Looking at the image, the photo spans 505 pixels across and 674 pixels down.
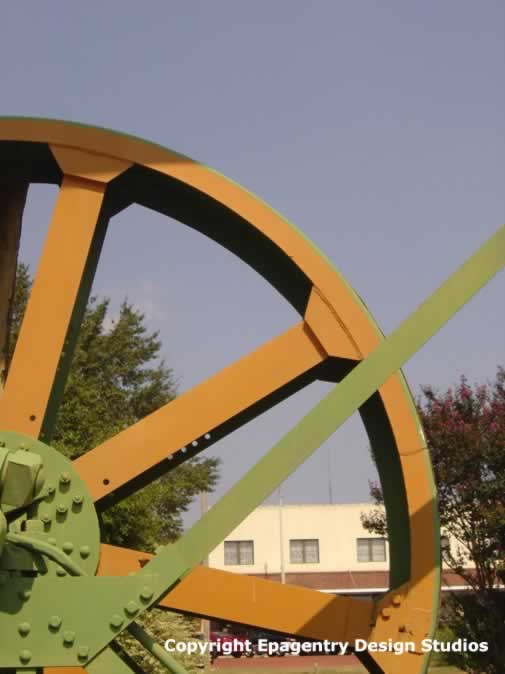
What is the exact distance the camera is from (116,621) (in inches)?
169

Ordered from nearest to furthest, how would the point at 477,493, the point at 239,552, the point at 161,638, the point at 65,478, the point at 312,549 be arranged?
the point at 65,478
the point at 161,638
the point at 477,493
the point at 239,552
the point at 312,549

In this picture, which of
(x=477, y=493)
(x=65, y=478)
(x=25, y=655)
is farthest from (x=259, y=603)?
(x=477, y=493)

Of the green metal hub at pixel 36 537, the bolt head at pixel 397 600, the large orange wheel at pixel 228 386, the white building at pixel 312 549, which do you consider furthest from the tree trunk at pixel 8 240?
the white building at pixel 312 549

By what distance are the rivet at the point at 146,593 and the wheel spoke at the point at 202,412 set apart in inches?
42.8

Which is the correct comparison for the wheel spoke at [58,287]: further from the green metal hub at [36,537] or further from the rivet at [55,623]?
the rivet at [55,623]

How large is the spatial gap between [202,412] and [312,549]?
1525 inches

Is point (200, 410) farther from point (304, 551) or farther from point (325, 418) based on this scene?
point (304, 551)

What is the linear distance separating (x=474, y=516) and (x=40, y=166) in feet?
38.6

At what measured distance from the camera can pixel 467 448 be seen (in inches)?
643

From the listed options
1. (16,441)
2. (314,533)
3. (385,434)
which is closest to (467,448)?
(385,434)

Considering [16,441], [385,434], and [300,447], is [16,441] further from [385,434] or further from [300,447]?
[385,434]

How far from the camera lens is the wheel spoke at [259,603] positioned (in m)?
5.50

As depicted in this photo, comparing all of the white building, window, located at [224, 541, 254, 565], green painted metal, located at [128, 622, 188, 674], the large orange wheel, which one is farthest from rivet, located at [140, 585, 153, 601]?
window, located at [224, 541, 254, 565]

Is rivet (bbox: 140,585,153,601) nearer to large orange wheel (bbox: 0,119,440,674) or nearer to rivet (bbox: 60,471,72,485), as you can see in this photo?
rivet (bbox: 60,471,72,485)
